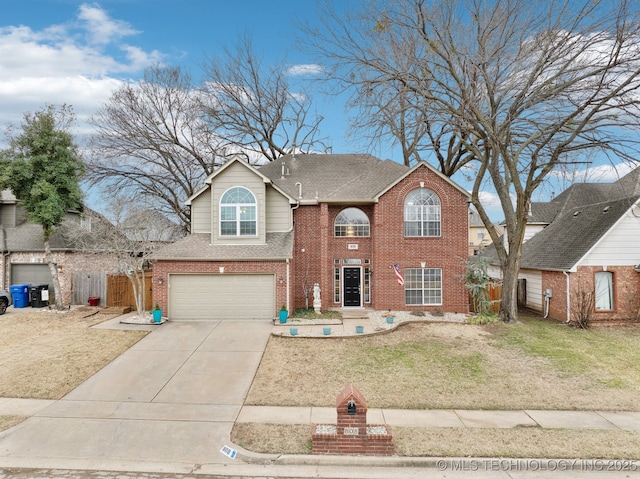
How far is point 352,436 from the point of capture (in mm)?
6008

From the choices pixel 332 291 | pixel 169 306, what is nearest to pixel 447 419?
pixel 332 291

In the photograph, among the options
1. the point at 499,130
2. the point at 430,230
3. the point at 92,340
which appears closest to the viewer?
the point at 92,340

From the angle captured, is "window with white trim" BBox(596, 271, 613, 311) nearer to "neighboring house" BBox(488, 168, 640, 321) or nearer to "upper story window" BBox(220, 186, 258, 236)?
"neighboring house" BBox(488, 168, 640, 321)

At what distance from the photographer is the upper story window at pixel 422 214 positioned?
17.0m

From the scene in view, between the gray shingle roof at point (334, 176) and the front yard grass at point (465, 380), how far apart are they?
7.09 metres

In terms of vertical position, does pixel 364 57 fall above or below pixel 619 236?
above

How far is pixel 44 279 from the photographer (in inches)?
753

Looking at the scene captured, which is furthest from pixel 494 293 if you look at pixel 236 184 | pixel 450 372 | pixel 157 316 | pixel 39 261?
pixel 39 261

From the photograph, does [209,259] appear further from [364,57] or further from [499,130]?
[499,130]

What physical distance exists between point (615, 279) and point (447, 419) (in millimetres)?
12790

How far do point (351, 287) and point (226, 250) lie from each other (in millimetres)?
6082

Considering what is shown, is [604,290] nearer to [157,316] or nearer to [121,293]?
[157,316]

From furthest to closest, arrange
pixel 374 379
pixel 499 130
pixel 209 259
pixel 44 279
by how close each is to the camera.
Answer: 1. pixel 44 279
2. pixel 209 259
3. pixel 499 130
4. pixel 374 379

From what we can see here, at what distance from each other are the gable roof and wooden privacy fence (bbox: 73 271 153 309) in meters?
18.8
